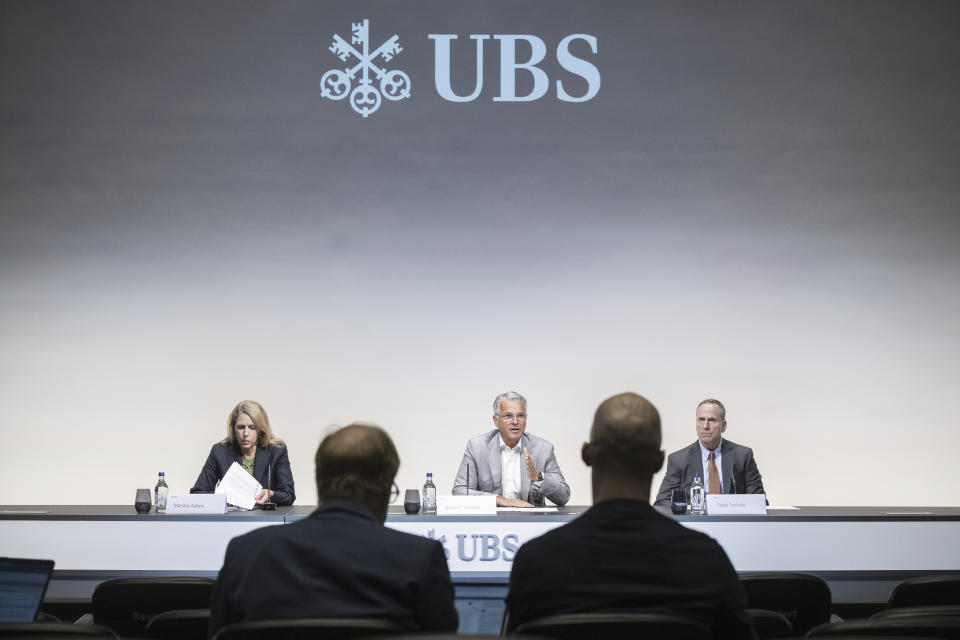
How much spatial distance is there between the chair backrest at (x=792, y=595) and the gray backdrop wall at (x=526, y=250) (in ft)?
10.2

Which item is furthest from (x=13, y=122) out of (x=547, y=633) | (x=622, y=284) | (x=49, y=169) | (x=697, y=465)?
(x=547, y=633)

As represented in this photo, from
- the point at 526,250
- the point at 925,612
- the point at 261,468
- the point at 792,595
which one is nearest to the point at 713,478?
the point at 526,250

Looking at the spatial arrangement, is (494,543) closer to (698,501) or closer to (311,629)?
(698,501)

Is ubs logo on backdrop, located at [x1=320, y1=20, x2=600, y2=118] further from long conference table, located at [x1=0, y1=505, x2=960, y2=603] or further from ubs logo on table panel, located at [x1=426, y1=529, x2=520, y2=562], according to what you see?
ubs logo on table panel, located at [x1=426, y1=529, x2=520, y2=562]

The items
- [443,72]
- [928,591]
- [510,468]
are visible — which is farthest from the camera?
[443,72]

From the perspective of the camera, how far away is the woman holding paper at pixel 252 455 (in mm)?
4609

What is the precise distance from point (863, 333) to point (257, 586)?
15.9 ft

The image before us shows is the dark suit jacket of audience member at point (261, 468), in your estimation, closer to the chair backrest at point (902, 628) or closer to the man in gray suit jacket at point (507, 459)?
the man in gray suit jacket at point (507, 459)

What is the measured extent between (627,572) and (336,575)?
1.90ft

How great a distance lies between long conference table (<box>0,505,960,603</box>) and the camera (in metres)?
3.66

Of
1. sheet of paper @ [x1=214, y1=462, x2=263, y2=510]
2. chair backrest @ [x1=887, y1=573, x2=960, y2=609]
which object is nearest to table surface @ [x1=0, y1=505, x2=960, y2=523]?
sheet of paper @ [x1=214, y1=462, x2=263, y2=510]

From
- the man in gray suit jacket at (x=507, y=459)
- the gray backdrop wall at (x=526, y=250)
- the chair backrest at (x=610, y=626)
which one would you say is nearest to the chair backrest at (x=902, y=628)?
the chair backrest at (x=610, y=626)

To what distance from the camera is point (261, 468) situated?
4.64 metres

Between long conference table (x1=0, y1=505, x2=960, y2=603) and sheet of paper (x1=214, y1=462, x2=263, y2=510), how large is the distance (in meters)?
0.37
